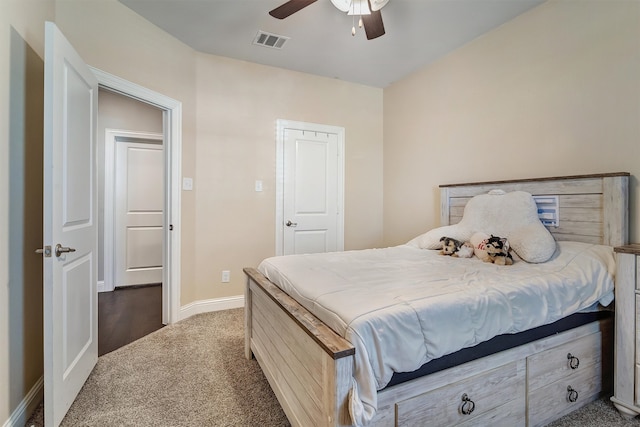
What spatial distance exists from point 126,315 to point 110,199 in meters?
1.69

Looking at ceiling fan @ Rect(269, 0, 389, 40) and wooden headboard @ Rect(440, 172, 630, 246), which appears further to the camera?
ceiling fan @ Rect(269, 0, 389, 40)

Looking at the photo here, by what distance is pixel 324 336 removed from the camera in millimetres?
1069

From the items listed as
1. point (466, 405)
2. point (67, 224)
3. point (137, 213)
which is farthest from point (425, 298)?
point (137, 213)

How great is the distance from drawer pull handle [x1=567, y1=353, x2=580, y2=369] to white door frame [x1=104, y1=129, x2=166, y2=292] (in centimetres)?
471

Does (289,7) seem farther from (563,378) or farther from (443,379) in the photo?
(563,378)

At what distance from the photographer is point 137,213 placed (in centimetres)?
414

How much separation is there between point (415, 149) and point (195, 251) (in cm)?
269

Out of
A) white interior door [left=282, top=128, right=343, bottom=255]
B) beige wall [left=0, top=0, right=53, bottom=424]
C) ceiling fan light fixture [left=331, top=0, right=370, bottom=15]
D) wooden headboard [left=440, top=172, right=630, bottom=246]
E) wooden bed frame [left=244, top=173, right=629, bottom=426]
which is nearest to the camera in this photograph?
wooden bed frame [left=244, top=173, right=629, bottom=426]

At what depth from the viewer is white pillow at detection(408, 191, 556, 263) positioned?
1.88 m

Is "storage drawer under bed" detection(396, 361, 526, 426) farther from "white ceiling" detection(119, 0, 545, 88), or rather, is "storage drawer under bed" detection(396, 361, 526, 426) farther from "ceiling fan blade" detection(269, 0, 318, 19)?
"white ceiling" detection(119, 0, 545, 88)

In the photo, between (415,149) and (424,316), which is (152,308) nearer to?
(424,316)

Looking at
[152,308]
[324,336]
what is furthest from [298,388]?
[152,308]

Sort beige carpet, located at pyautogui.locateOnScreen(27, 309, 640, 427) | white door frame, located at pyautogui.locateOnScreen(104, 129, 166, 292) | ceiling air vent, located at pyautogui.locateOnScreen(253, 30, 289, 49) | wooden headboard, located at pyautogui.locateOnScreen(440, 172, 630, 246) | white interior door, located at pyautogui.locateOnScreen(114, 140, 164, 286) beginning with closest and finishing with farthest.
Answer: beige carpet, located at pyautogui.locateOnScreen(27, 309, 640, 427) → wooden headboard, located at pyautogui.locateOnScreen(440, 172, 630, 246) → ceiling air vent, located at pyautogui.locateOnScreen(253, 30, 289, 49) → white door frame, located at pyautogui.locateOnScreen(104, 129, 166, 292) → white interior door, located at pyautogui.locateOnScreen(114, 140, 164, 286)

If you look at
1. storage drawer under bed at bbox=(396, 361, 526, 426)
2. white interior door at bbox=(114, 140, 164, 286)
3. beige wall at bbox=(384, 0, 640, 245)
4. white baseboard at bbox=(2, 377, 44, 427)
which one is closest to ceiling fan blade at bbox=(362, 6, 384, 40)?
beige wall at bbox=(384, 0, 640, 245)
